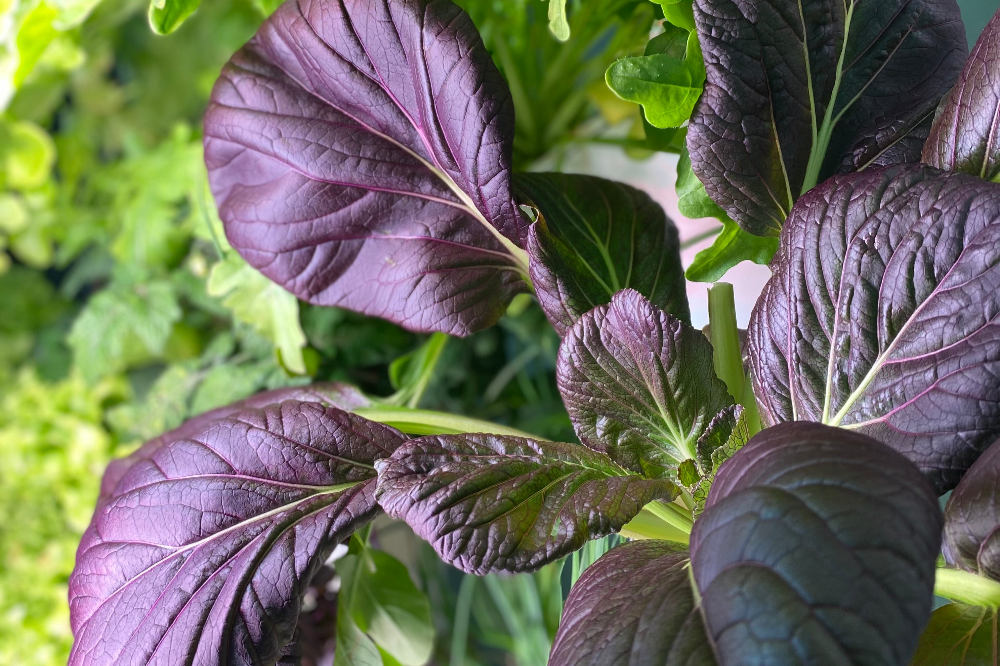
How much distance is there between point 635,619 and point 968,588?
0.16 meters

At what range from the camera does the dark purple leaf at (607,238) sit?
412 mm

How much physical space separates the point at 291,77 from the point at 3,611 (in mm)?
1094

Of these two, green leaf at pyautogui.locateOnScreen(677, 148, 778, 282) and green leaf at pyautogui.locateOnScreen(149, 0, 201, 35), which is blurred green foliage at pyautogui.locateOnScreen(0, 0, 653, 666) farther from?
green leaf at pyautogui.locateOnScreen(677, 148, 778, 282)

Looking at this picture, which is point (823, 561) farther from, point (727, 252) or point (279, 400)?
point (279, 400)

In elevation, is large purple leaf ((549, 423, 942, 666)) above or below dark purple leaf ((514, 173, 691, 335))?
below

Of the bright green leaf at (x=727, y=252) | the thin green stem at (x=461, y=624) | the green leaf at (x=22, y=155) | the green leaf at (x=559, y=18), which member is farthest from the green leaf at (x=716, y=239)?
the green leaf at (x=22, y=155)

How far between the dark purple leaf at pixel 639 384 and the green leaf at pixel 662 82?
4.3 inches

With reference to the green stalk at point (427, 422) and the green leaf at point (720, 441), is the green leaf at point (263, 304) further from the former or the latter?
the green leaf at point (720, 441)

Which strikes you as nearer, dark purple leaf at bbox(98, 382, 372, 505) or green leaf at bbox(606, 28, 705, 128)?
green leaf at bbox(606, 28, 705, 128)

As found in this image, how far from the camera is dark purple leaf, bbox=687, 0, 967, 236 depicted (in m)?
0.34

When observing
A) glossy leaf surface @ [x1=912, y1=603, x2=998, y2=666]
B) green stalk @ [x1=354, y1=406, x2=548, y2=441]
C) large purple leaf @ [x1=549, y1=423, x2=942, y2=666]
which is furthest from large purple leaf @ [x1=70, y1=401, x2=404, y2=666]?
glossy leaf surface @ [x1=912, y1=603, x2=998, y2=666]

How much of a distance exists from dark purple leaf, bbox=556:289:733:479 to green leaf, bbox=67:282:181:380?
2.04 feet

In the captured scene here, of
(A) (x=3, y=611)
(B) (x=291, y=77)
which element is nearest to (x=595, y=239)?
(B) (x=291, y=77)

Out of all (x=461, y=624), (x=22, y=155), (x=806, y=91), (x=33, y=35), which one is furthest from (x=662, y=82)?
(x=22, y=155)
